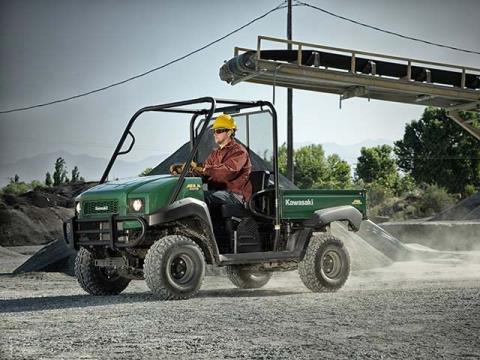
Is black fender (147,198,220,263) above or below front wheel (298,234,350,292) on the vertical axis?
above

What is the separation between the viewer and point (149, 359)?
578cm

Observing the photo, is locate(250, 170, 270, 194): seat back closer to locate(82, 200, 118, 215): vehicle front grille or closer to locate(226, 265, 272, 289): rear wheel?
locate(226, 265, 272, 289): rear wheel

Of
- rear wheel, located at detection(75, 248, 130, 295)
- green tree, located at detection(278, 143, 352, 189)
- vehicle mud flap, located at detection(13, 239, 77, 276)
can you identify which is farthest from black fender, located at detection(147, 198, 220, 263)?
green tree, located at detection(278, 143, 352, 189)

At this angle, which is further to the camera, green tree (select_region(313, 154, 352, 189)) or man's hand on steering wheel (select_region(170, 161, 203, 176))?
green tree (select_region(313, 154, 352, 189))

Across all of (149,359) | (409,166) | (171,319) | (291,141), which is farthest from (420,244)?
(409,166)

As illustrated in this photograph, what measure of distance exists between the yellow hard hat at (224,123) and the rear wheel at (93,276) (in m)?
2.19

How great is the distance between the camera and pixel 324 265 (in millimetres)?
11133

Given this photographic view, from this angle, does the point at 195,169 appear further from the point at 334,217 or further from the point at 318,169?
the point at 318,169

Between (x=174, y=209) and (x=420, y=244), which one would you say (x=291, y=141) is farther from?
(x=174, y=209)

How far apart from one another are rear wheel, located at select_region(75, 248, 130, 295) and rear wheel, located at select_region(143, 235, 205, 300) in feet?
4.09

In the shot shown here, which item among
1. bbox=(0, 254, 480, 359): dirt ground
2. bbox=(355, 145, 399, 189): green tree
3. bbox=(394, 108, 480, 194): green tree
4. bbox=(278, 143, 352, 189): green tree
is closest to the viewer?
bbox=(0, 254, 480, 359): dirt ground

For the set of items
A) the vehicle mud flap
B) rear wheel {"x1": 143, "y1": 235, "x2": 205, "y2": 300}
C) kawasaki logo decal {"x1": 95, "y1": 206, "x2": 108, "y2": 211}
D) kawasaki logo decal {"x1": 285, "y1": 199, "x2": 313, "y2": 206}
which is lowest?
the vehicle mud flap

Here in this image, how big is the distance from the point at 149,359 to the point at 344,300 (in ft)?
13.3

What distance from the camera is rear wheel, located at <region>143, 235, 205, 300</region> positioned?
939cm
